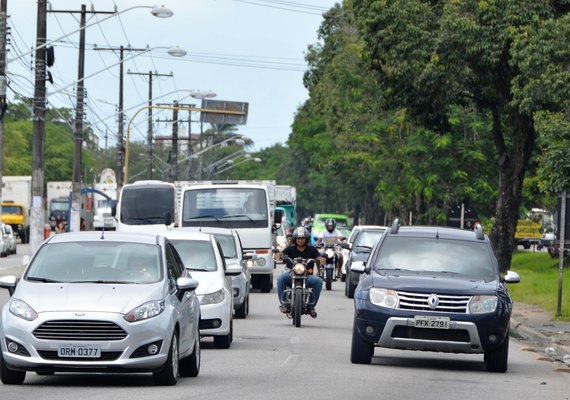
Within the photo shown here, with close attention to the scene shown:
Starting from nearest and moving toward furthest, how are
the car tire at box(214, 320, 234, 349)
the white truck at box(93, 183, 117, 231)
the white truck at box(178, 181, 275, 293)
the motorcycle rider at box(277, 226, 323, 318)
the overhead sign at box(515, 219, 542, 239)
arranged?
the car tire at box(214, 320, 234, 349) < the motorcycle rider at box(277, 226, 323, 318) < the white truck at box(178, 181, 275, 293) < the overhead sign at box(515, 219, 542, 239) < the white truck at box(93, 183, 117, 231)

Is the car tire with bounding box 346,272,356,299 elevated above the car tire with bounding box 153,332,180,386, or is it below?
below

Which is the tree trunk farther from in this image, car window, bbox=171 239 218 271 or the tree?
car window, bbox=171 239 218 271

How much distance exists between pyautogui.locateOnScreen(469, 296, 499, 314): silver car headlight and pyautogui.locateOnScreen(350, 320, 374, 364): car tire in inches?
53.6

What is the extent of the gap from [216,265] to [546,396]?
727 centimetres

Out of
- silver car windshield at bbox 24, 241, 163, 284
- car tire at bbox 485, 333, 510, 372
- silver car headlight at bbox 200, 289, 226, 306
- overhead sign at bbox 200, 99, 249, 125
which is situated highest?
overhead sign at bbox 200, 99, 249, 125

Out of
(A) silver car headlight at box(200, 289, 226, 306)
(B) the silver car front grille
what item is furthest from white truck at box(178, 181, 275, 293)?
(B) the silver car front grille

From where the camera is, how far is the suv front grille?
55.1ft

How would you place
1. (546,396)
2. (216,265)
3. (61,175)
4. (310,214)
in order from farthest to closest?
(310,214) < (61,175) < (216,265) < (546,396)

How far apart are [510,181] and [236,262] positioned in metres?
17.2

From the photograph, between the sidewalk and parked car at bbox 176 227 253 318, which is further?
parked car at bbox 176 227 253 318

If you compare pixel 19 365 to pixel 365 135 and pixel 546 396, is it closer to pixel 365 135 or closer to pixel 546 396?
pixel 546 396

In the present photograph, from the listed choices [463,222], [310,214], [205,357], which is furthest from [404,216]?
[310,214]

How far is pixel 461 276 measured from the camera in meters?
17.6

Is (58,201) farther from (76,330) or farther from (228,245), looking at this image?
(76,330)
